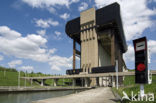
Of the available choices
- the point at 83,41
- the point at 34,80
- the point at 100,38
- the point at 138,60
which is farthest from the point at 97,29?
the point at 138,60

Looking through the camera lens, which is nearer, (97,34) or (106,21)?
(106,21)

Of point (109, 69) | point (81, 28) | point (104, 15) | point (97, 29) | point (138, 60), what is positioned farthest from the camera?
point (81, 28)

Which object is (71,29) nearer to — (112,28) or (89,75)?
(112,28)

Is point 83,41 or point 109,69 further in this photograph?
point 83,41

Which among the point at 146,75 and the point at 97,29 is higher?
the point at 97,29

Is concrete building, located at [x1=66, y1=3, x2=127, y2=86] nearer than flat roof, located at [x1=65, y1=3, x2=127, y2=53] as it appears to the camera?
No

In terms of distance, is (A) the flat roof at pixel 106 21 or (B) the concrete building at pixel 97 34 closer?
(A) the flat roof at pixel 106 21

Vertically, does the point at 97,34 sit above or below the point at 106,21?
below

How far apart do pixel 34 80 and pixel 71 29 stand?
3725cm

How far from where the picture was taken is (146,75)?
43.4 feet

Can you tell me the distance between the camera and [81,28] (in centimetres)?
8256

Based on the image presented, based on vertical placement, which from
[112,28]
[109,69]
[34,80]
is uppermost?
[112,28]

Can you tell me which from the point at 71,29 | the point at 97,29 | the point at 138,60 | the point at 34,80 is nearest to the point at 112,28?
the point at 97,29

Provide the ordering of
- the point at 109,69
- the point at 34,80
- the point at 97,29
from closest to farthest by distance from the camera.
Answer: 1. the point at 109,69
2. the point at 97,29
3. the point at 34,80
